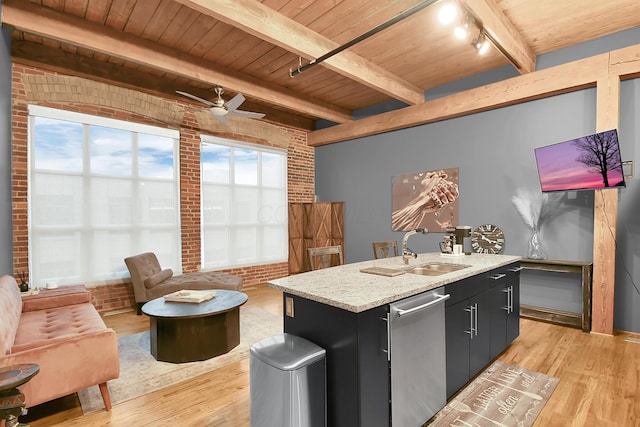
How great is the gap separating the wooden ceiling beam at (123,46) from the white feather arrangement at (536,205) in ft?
11.9

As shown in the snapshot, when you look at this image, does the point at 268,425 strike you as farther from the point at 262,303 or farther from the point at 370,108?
the point at 370,108

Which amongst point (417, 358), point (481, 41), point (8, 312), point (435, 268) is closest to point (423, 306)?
point (417, 358)

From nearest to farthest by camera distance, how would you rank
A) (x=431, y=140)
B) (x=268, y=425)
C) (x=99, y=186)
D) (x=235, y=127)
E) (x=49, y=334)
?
(x=268, y=425)
(x=49, y=334)
(x=99, y=186)
(x=431, y=140)
(x=235, y=127)

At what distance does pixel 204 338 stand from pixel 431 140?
4172mm

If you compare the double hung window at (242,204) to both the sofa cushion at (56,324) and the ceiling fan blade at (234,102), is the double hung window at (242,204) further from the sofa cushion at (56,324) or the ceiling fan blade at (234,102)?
the sofa cushion at (56,324)

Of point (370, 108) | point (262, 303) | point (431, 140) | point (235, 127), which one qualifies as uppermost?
point (370, 108)

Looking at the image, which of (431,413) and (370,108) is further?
(370,108)

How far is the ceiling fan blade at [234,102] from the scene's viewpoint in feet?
11.7

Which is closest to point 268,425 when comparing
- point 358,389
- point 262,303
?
point 358,389

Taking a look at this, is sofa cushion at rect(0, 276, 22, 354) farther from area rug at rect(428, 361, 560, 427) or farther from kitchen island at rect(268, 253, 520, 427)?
area rug at rect(428, 361, 560, 427)

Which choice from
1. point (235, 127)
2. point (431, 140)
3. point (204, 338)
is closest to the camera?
point (204, 338)

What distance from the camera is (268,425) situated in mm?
1594

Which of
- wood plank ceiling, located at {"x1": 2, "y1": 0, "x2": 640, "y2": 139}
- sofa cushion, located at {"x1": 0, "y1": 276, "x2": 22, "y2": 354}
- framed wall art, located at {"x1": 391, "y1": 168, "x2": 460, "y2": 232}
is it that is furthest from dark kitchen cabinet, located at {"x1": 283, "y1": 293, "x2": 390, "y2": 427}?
framed wall art, located at {"x1": 391, "y1": 168, "x2": 460, "y2": 232}

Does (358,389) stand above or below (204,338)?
above
